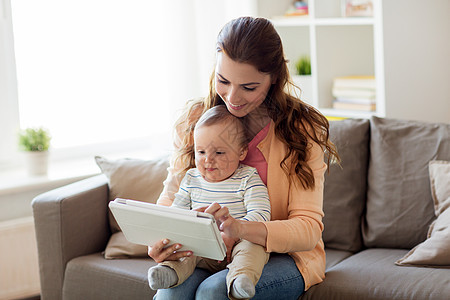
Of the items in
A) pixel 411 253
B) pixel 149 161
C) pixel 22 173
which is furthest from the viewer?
pixel 22 173

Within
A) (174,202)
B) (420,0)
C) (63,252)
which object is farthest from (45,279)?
(420,0)

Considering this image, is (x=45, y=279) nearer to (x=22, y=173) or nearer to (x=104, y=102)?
(x=22, y=173)

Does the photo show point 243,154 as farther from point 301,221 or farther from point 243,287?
point 243,287

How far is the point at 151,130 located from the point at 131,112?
0.14m

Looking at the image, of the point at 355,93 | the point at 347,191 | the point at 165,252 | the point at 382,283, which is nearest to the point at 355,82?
the point at 355,93

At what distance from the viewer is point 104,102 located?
3.32 metres

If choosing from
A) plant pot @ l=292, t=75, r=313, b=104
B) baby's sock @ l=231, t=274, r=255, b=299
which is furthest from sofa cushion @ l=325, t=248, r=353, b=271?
plant pot @ l=292, t=75, r=313, b=104

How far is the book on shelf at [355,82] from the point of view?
2803mm

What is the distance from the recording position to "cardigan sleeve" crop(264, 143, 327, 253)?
1.67 metres

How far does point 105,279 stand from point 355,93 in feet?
4.49

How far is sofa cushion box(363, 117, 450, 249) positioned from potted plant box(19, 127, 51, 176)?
4.68ft

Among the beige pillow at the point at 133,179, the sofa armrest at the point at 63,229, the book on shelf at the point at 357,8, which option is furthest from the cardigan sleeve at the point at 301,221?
the book on shelf at the point at 357,8

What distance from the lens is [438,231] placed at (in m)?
2.04

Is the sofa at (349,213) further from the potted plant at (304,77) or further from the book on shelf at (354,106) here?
the potted plant at (304,77)
